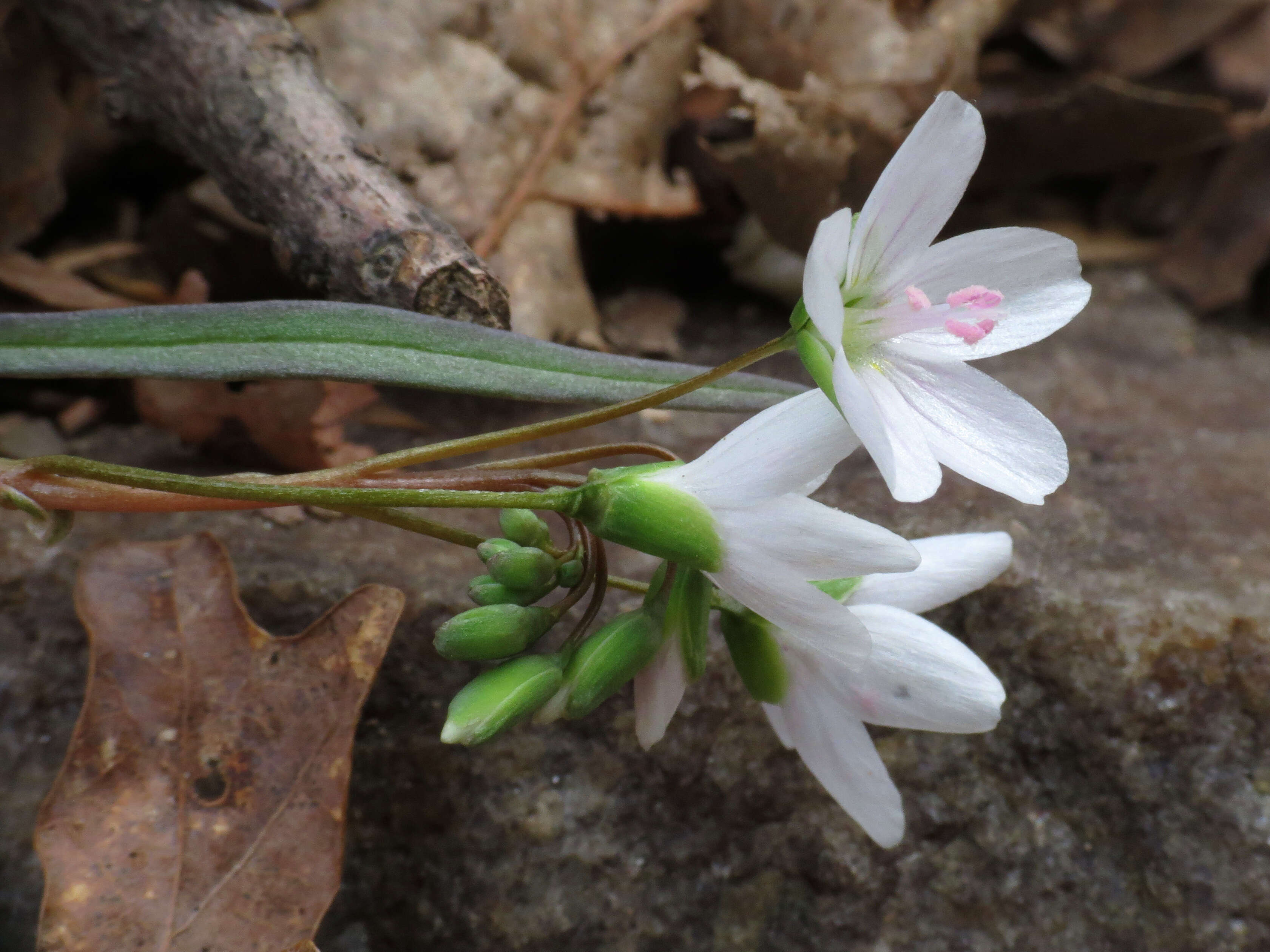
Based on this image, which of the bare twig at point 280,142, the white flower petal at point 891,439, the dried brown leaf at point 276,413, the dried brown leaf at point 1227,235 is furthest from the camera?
the dried brown leaf at point 1227,235

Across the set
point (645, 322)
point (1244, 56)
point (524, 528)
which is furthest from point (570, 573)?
point (1244, 56)

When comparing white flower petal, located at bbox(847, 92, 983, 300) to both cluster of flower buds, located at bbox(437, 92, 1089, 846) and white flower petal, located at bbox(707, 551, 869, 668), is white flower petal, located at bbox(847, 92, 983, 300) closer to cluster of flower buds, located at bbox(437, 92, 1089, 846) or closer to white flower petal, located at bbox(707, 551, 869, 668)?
cluster of flower buds, located at bbox(437, 92, 1089, 846)

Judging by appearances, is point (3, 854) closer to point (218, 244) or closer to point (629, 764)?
point (629, 764)

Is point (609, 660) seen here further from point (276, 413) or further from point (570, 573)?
point (276, 413)

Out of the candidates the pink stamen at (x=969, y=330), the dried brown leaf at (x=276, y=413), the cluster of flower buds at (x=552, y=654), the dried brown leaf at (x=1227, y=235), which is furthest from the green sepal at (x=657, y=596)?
the dried brown leaf at (x=1227, y=235)

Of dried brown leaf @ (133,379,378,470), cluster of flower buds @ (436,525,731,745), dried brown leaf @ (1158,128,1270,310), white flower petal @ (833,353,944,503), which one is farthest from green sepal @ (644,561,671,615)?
dried brown leaf @ (1158,128,1270,310)

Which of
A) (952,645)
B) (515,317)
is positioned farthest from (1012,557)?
Result: (515,317)

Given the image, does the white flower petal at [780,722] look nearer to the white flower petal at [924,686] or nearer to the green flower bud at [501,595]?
the white flower petal at [924,686]
